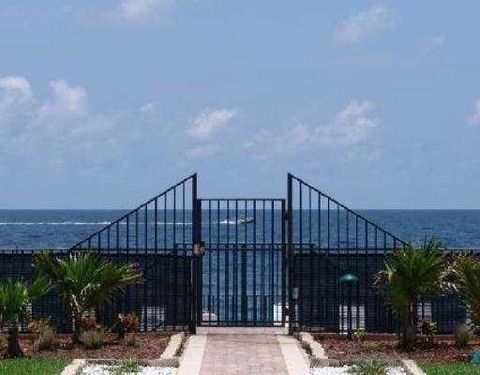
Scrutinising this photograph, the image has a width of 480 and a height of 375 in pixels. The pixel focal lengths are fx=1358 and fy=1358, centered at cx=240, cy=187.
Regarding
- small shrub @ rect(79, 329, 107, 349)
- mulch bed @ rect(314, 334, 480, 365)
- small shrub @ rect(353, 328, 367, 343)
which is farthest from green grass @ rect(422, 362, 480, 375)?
small shrub @ rect(79, 329, 107, 349)

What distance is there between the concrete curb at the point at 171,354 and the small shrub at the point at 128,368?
370 millimetres

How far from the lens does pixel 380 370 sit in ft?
54.8

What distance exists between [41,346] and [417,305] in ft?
19.0

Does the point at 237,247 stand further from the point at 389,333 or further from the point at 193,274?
the point at 389,333

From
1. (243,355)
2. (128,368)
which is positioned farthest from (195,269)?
(128,368)

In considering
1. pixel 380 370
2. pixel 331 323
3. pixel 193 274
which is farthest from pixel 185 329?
pixel 380 370

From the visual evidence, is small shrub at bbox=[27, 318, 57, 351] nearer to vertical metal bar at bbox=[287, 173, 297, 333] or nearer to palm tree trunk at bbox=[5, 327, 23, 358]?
palm tree trunk at bbox=[5, 327, 23, 358]

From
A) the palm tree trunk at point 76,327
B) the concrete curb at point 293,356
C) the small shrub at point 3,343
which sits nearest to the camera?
the concrete curb at point 293,356

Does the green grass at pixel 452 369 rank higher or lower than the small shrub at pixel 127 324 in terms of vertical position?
lower

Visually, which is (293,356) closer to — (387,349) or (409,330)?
(387,349)

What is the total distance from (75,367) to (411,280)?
5.70 meters

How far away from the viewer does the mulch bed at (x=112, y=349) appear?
63.2 feet

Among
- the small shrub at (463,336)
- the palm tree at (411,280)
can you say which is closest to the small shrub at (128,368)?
the palm tree at (411,280)

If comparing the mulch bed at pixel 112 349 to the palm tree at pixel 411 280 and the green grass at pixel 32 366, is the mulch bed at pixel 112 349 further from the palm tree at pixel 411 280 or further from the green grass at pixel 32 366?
the palm tree at pixel 411 280
